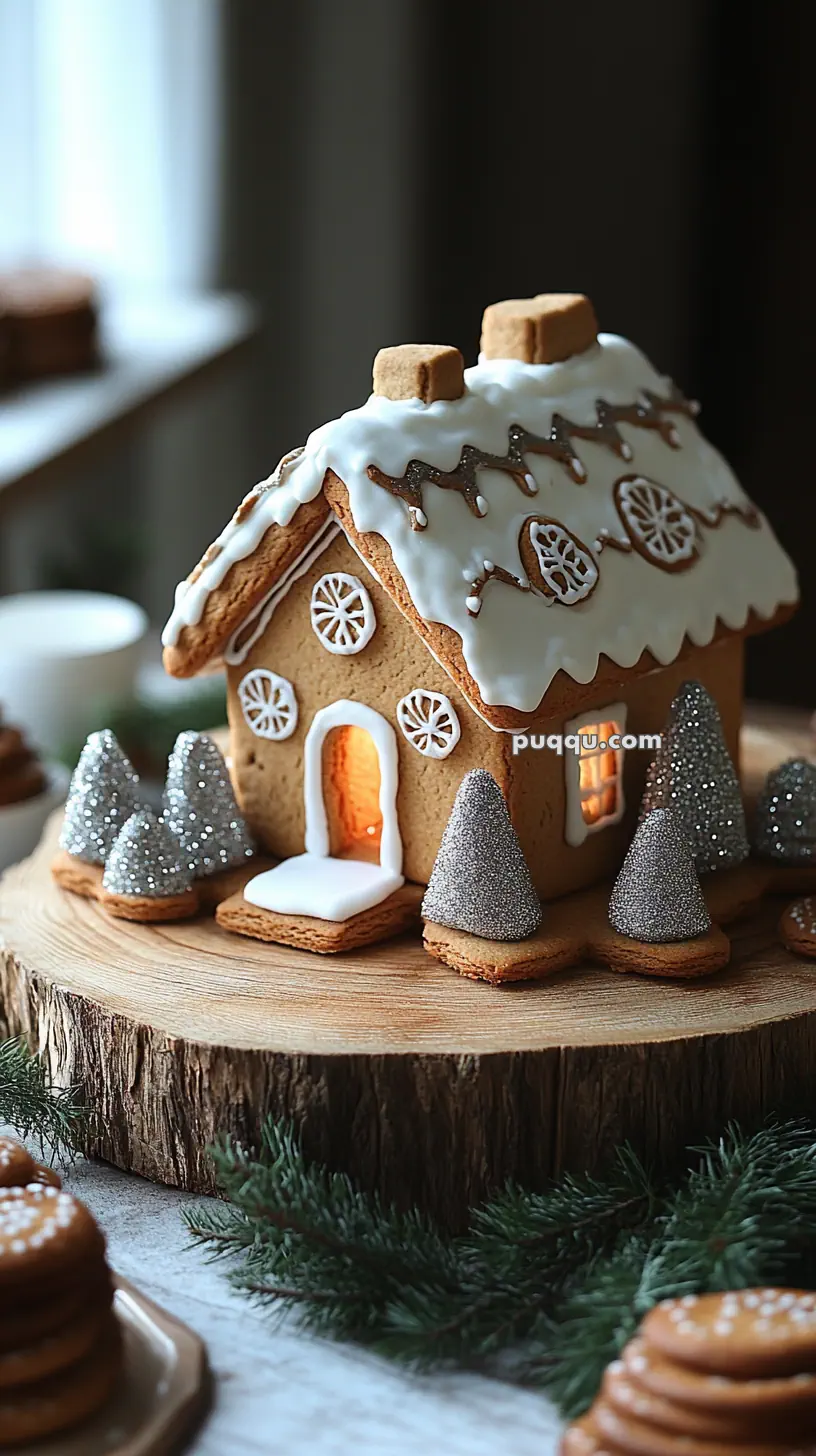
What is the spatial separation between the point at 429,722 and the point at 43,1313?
0.87m

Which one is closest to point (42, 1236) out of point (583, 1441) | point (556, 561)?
point (583, 1441)

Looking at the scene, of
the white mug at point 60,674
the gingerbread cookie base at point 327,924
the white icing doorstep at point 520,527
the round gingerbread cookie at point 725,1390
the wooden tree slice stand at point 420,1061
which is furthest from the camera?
the white mug at point 60,674

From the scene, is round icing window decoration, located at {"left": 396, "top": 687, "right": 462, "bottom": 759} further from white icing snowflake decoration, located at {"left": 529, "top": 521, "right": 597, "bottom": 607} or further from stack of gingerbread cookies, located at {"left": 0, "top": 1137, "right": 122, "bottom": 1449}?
stack of gingerbread cookies, located at {"left": 0, "top": 1137, "right": 122, "bottom": 1449}

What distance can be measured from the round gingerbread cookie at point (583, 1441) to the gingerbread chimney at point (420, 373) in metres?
1.23

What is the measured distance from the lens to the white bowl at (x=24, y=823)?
287cm

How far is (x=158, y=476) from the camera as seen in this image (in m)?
5.07

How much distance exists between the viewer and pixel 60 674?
3186mm

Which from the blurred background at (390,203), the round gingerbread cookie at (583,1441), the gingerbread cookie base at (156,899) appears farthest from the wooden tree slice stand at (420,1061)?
the blurred background at (390,203)

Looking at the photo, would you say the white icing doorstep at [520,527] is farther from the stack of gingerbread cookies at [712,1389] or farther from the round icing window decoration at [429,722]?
the stack of gingerbread cookies at [712,1389]

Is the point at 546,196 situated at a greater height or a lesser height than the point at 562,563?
greater

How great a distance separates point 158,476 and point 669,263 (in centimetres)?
161

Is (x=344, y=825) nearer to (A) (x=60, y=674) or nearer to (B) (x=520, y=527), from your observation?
(B) (x=520, y=527)

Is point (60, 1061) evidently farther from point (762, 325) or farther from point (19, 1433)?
point (762, 325)

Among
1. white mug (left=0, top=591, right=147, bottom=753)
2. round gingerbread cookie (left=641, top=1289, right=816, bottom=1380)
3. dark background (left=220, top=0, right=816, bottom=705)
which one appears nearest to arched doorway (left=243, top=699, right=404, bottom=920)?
round gingerbread cookie (left=641, top=1289, right=816, bottom=1380)
